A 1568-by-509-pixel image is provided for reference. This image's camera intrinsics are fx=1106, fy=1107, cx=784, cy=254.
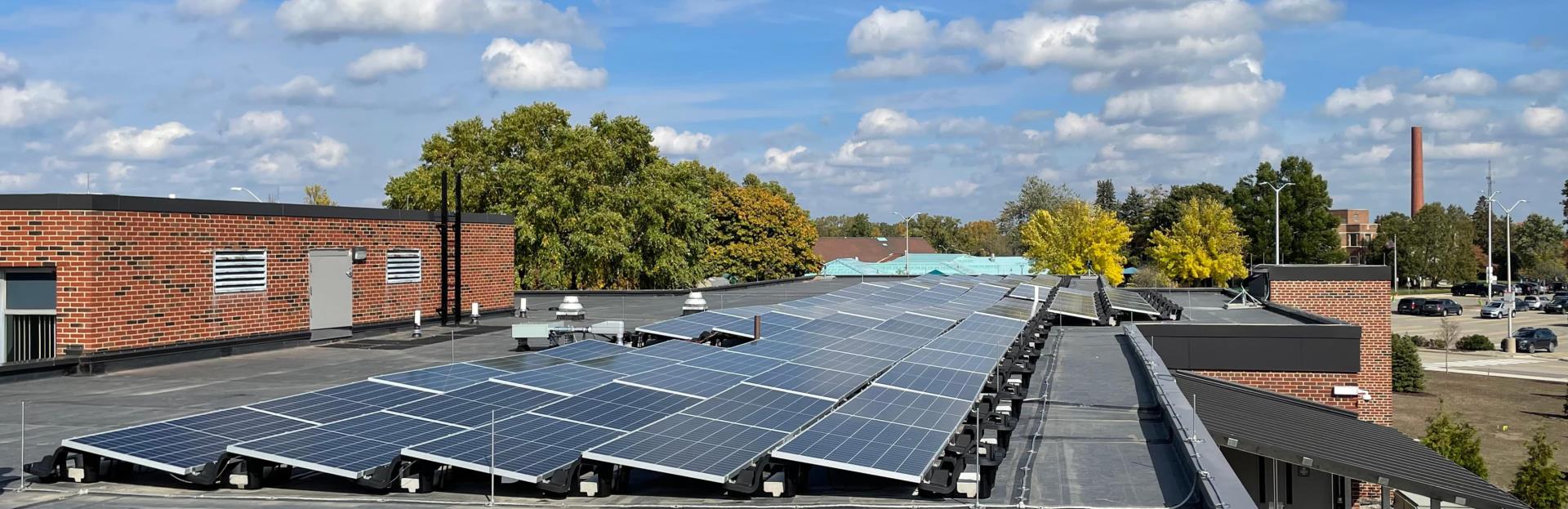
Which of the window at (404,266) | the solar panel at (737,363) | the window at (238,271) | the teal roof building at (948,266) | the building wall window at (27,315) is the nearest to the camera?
the solar panel at (737,363)

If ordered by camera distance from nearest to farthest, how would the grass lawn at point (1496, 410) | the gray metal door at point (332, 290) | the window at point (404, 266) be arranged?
1. the gray metal door at point (332, 290)
2. the window at point (404, 266)
3. the grass lawn at point (1496, 410)

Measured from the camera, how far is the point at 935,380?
44.9 ft

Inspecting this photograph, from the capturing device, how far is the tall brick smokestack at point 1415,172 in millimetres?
144125

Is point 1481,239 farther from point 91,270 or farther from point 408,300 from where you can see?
point 91,270

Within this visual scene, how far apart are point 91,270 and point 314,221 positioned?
6608mm

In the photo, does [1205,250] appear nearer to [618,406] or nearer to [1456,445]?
[1456,445]

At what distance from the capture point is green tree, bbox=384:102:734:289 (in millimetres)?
66188

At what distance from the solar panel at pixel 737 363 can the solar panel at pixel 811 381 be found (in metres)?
0.22

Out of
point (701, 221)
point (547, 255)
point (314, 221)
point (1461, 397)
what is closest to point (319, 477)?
point (314, 221)

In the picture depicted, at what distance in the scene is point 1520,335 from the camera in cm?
6750

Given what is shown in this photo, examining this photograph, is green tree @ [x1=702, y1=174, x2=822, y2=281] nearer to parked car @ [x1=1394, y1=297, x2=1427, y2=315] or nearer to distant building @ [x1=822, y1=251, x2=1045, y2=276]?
distant building @ [x1=822, y1=251, x2=1045, y2=276]

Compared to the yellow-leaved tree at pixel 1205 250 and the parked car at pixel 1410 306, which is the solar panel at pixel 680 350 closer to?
the yellow-leaved tree at pixel 1205 250

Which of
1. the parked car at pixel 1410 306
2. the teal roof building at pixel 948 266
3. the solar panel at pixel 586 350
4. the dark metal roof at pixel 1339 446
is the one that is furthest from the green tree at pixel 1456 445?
the parked car at pixel 1410 306

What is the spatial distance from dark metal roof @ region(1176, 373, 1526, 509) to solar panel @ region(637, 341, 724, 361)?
6.60m
